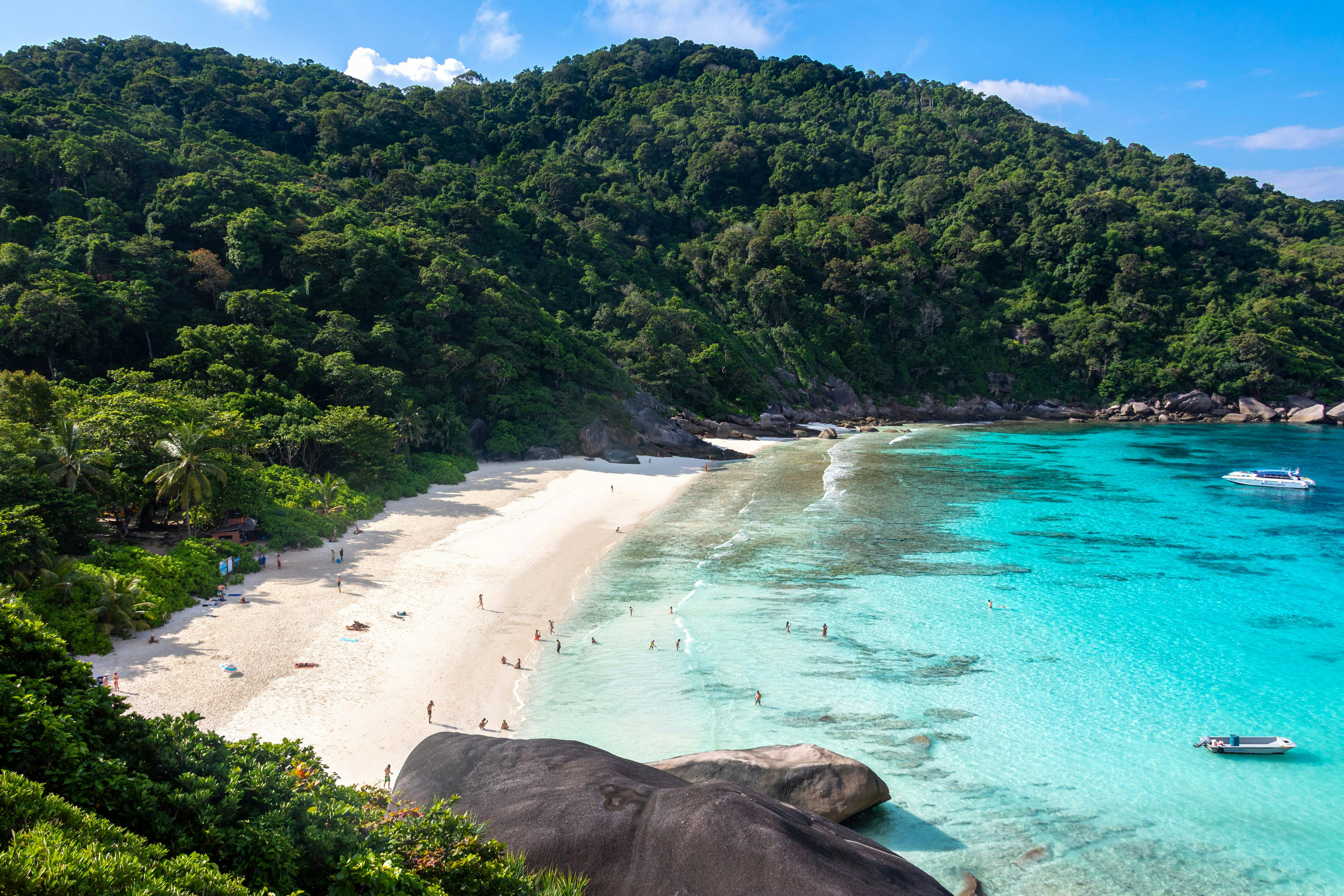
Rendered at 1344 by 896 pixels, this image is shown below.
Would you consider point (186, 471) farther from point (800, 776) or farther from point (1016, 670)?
point (1016, 670)

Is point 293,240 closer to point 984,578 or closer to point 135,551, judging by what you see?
point 135,551

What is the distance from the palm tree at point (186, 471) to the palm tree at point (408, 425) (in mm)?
15247

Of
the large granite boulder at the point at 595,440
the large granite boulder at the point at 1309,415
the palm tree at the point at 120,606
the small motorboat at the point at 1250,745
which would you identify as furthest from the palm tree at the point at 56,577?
the large granite boulder at the point at 1309,415

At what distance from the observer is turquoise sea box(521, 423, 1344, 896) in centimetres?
1366

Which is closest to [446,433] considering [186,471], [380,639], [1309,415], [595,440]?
[595,440]

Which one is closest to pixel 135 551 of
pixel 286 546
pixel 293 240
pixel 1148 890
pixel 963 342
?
pixel 286 546

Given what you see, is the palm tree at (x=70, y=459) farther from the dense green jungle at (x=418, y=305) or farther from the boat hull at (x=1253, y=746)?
the boat hull at (x=1253, y=746)

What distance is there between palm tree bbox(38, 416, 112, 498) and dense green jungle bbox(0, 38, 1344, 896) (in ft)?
0.46

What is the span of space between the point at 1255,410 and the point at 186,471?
345 feet

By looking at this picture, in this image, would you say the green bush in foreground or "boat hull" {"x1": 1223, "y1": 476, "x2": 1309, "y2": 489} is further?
"boat hull" {"x1": 1223, "y1": 476, "x2": 1309, "y2": 489}

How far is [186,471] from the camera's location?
78.9ft

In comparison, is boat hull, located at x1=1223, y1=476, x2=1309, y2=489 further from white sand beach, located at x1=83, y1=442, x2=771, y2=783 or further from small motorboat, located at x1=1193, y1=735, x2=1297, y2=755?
white sand beach, located at x1=83, y1=442, x2=771, y2=783

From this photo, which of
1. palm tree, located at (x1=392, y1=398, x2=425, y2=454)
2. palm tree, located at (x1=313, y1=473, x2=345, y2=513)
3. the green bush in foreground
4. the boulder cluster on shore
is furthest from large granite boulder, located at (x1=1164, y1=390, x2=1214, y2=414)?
the green bush in foreground

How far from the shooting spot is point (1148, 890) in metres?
12.2
